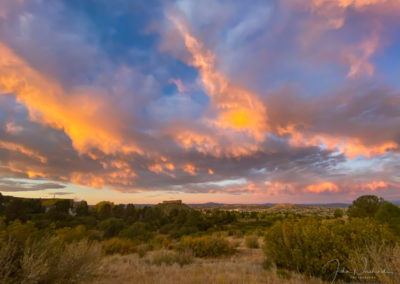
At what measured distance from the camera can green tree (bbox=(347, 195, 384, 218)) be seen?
95.8 feet

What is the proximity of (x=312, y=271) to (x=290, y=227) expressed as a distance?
5.78 feet

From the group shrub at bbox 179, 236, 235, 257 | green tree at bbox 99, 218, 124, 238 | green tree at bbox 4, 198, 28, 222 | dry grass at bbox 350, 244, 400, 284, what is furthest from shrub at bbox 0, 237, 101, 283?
green tree at bbox 4, 198, 28, 222

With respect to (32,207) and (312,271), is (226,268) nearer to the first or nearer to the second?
(312,271)

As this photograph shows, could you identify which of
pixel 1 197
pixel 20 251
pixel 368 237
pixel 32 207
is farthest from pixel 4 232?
pixel 1 197

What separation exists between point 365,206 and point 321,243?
2906 cm

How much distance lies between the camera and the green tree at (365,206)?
29200 millimetres

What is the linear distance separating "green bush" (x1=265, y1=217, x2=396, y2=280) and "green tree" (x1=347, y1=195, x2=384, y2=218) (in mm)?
26245

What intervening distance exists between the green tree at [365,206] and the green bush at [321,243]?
26245 millimetres

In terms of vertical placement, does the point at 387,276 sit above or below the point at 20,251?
below

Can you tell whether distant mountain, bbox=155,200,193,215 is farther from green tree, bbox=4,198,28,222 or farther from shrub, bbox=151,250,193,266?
shrub, bbox=151,250,193,266

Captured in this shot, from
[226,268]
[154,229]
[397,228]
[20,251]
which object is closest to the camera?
[20,251]

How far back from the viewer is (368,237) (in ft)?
24.7
